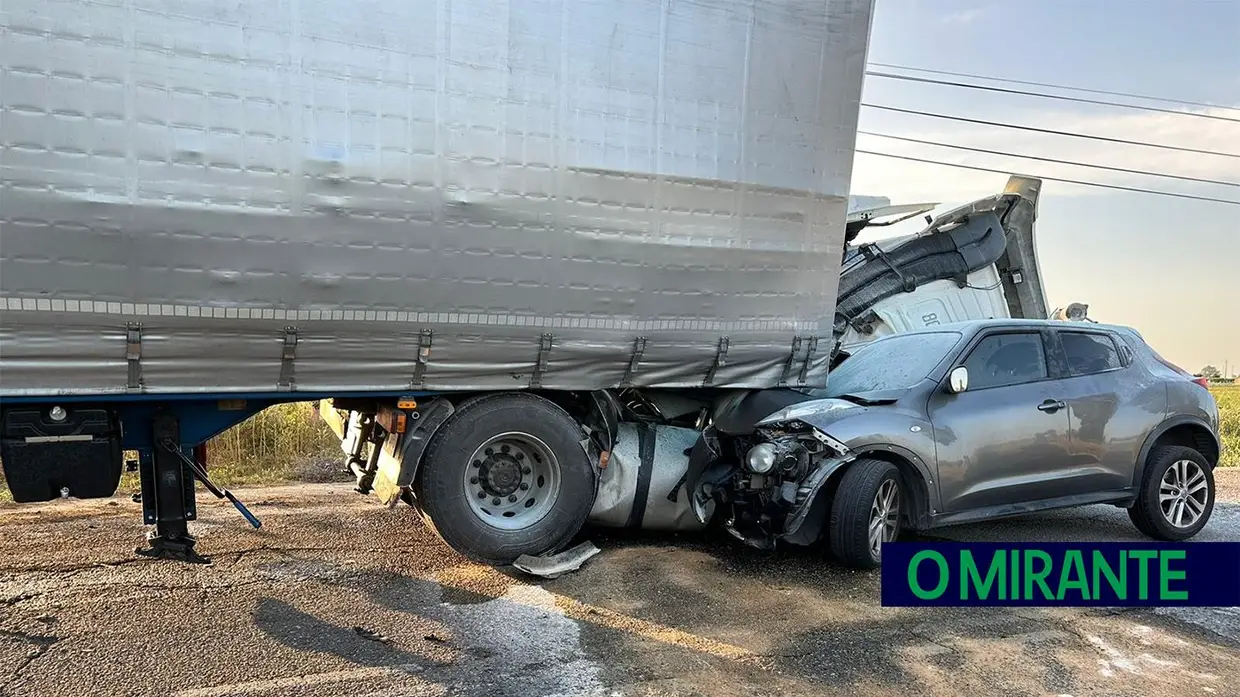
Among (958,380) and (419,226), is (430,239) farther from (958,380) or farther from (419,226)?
(958,380)

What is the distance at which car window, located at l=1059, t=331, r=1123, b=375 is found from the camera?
640 cm

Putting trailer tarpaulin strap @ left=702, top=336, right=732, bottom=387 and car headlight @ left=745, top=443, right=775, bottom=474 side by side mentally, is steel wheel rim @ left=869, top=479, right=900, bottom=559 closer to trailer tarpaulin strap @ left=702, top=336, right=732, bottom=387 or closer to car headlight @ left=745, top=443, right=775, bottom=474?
car headlight @ left=745, top=443, right=775, bottom=474

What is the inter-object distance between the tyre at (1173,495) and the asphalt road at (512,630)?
5.58ft

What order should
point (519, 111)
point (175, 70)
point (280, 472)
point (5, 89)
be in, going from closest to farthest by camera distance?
1. point (5, 89)
2. point (175, 70)
3. point (519, 111)
4. point (280, 472)

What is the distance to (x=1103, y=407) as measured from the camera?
6.29m

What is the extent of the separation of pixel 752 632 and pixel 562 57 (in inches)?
139

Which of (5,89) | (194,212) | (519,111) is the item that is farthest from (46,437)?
(519,111)

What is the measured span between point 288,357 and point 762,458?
114 inches

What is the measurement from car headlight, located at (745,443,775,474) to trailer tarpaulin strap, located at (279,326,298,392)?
282 centimetres

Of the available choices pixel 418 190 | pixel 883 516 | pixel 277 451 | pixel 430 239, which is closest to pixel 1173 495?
pixel 883 516

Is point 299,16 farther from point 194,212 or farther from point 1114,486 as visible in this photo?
point 1114,486

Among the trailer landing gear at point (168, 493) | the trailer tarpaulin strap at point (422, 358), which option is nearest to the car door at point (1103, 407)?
the trailer tarpaulin strap at point (422, 358)

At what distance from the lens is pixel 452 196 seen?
5152 mm

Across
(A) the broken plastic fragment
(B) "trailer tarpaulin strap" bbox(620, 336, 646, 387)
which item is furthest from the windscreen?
(A) the broken plastic fragment
